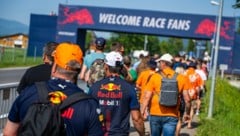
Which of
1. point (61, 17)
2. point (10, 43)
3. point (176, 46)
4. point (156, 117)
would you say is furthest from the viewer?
point (176, 46)

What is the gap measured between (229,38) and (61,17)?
1641 cm

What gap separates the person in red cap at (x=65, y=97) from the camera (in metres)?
3.64

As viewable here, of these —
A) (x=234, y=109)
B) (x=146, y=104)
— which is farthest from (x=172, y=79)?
(x=234, y=109)

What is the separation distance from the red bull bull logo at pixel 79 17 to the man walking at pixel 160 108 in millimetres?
43706

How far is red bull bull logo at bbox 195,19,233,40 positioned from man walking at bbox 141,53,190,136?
40488 mm

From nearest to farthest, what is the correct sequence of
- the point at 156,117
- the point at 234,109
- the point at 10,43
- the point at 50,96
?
1. the point at 50,96
2. the point at 156,117
3. the point at 234,109
4. the point at 10,43

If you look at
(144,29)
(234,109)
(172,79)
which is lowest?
(234,109)

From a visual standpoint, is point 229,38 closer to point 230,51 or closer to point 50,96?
point 230,51

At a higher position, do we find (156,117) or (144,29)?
(144,29)

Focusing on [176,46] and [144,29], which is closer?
[144,29]

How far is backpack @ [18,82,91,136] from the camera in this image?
3.39 metres

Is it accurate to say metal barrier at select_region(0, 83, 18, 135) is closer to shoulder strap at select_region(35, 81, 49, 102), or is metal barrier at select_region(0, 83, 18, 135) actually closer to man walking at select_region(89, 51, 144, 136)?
man walking at select_region(89, 51, 144, 136)

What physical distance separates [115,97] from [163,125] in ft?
7.85

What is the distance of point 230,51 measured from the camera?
47.7 metres
